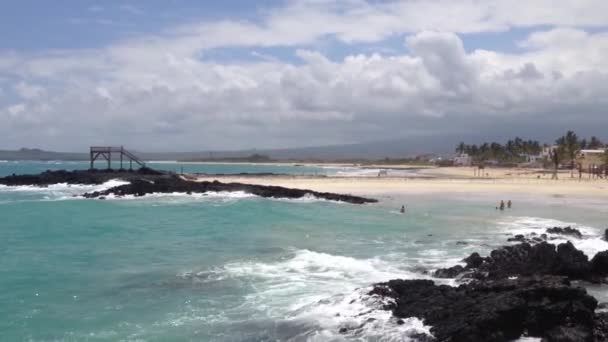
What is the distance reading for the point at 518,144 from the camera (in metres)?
129

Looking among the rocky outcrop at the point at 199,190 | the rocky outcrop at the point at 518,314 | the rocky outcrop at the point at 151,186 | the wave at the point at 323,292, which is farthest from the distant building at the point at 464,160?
the rocky outcrop at the point at 518,314

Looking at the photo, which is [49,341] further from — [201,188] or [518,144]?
[518,144]

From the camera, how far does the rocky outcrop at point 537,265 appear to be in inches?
609

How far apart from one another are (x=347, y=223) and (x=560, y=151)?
7044cm

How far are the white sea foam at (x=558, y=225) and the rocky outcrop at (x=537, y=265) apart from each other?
13.7ft

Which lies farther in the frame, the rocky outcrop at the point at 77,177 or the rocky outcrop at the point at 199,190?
the rocky outcrop at the point at 77,177

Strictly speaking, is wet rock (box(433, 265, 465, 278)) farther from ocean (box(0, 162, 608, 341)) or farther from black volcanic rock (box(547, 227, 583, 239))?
black volcanic rock (box(547, 227, 583, 239))

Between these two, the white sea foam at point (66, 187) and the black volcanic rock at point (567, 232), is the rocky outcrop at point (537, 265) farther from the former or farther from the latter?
the white sea foam at point (66, 187)

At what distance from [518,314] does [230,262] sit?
10973 mm

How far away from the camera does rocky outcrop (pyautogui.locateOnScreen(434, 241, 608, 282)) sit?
15.5m

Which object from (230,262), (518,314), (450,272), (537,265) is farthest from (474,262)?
(230,262)

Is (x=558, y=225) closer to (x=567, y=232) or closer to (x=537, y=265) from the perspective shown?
(x=567, y=232)

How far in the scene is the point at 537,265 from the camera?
1592 centimetres

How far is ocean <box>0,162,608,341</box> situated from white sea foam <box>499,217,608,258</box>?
90mm
